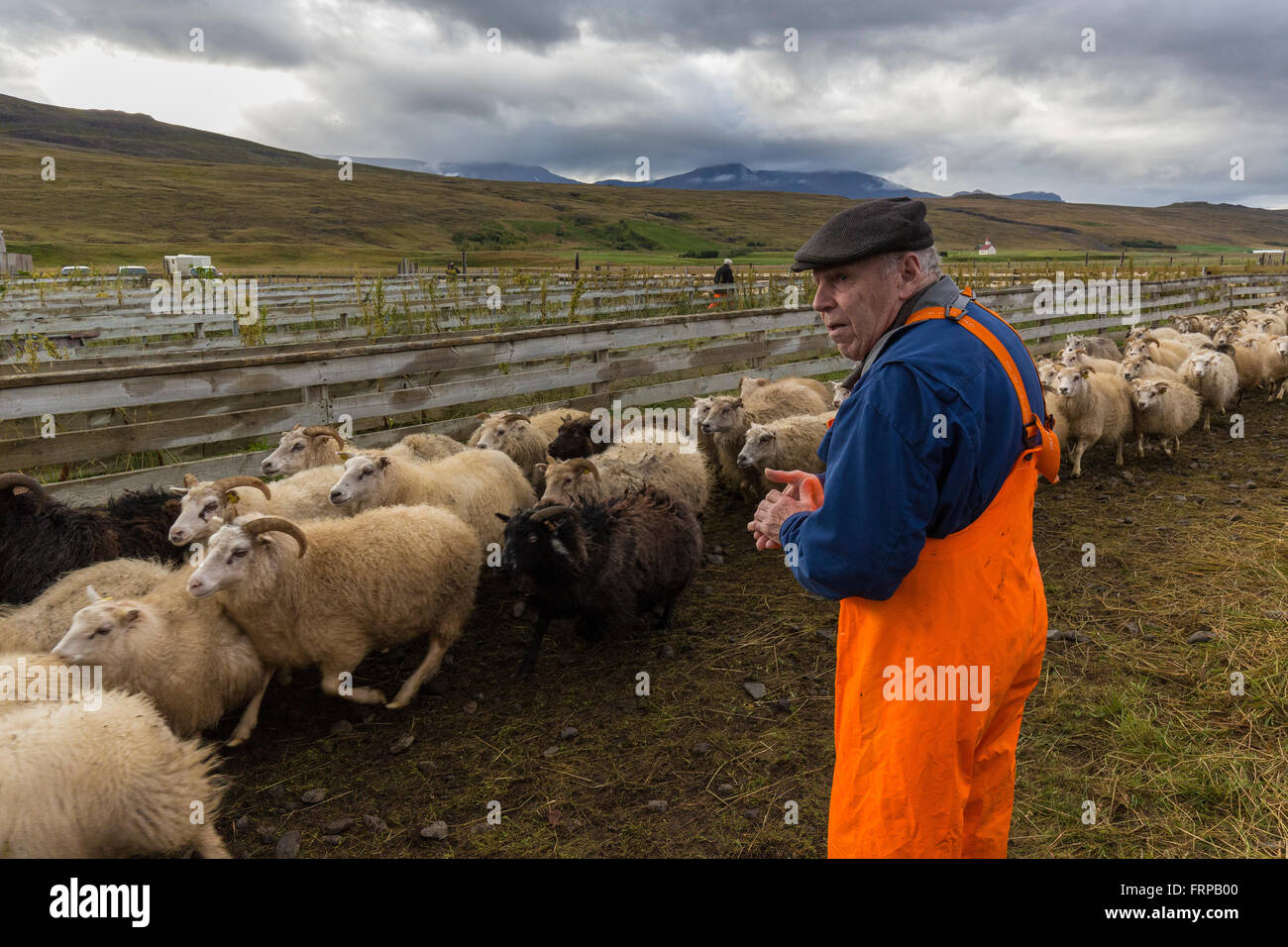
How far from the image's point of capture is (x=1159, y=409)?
897 centimetres

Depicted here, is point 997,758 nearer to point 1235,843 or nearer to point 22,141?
point 1235,843

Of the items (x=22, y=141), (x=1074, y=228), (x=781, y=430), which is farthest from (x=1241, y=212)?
(x=22, y=141)

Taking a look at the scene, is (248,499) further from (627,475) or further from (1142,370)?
(1142,370)

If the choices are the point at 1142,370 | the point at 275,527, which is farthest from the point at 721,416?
the point at 1142,370

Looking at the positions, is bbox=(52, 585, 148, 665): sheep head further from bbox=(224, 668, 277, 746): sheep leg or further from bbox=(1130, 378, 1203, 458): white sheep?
bbox=(1130, 378, 1203, 458): white sheep

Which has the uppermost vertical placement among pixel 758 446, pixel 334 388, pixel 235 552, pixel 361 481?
pixel 334 388

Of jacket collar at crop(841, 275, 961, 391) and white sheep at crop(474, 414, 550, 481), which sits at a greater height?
jacket collar at crop(841, 275, 961, 391)

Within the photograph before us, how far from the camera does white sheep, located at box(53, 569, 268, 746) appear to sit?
3.68m

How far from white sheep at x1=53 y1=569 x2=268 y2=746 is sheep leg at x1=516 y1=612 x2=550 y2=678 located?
1.56 metres

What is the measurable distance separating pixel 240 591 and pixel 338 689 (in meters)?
0.82

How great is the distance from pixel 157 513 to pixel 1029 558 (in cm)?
558

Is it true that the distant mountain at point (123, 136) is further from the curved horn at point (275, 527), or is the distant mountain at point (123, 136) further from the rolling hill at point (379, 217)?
the curved horn at point (275, 527)

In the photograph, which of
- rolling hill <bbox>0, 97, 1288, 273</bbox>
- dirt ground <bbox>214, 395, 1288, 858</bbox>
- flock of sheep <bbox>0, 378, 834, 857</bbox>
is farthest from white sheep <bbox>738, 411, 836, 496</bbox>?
rolling hill <bbox>0, 97, 1288, 273</bbox>

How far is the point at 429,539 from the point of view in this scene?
4852 millimetres
